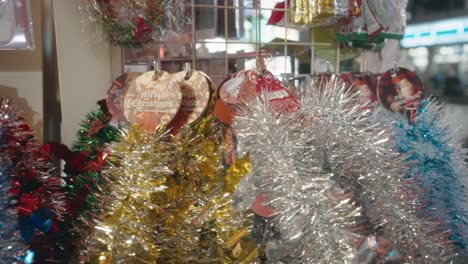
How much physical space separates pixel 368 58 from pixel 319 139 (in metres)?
0.65

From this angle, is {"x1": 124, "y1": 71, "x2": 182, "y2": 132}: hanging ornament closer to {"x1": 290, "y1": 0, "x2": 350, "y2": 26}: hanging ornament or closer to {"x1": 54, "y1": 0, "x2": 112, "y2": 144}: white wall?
{"x1": 54, "y1": 0, "x2": 112, "y2": 144}: white wall

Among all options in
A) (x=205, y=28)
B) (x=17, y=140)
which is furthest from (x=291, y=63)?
(x=17, y=140)

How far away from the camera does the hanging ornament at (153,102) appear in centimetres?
65

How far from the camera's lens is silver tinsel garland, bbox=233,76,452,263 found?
1.55ft

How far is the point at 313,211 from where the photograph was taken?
1.54 feet

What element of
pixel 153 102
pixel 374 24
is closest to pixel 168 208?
pixel 153 102

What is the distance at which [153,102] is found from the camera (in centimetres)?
66

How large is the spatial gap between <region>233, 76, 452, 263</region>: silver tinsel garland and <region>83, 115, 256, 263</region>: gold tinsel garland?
0.21 feet

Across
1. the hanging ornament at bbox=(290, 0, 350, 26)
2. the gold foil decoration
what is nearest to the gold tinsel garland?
the gold foil decoration

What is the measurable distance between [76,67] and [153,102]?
0.25 m

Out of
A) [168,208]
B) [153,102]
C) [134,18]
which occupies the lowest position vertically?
[168,208]

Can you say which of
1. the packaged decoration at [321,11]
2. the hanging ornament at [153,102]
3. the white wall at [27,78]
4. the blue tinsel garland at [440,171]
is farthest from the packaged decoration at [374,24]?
the white wall at [27,78]

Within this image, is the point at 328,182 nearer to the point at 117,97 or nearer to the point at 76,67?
the point at 117,97

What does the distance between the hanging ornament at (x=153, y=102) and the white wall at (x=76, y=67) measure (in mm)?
192
